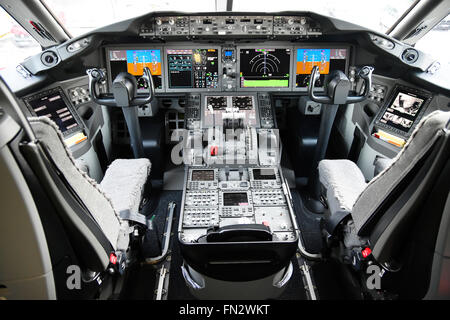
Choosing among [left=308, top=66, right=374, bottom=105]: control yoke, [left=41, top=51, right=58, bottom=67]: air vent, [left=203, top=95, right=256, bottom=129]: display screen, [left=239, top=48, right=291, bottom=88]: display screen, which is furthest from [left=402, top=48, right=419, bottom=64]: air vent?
[left=41, top=51, right=58, bottom=67]: air vent

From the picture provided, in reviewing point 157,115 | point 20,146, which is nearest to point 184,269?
point 20,146

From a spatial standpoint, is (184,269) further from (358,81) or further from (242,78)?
(358,81)

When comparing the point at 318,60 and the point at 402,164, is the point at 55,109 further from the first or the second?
A: the point at 402,164

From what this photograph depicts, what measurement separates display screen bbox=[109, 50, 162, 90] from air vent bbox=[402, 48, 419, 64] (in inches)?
79.3

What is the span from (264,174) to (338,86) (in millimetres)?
838

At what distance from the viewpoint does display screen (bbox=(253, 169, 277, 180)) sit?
252 centimetres

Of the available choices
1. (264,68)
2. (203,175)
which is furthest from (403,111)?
(203,175)

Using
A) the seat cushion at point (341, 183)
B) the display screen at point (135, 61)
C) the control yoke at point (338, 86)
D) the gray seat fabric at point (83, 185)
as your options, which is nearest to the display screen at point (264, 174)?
the seat cushion at point (341, 183)

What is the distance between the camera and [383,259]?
49.5 inches

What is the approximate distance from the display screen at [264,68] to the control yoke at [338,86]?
784mm

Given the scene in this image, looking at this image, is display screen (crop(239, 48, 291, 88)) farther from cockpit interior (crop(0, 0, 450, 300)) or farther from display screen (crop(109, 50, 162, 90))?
display screen (crop(109, 50, 162, 90))

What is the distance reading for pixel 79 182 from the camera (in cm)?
112

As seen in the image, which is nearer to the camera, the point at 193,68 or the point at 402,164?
the point at 402,164
